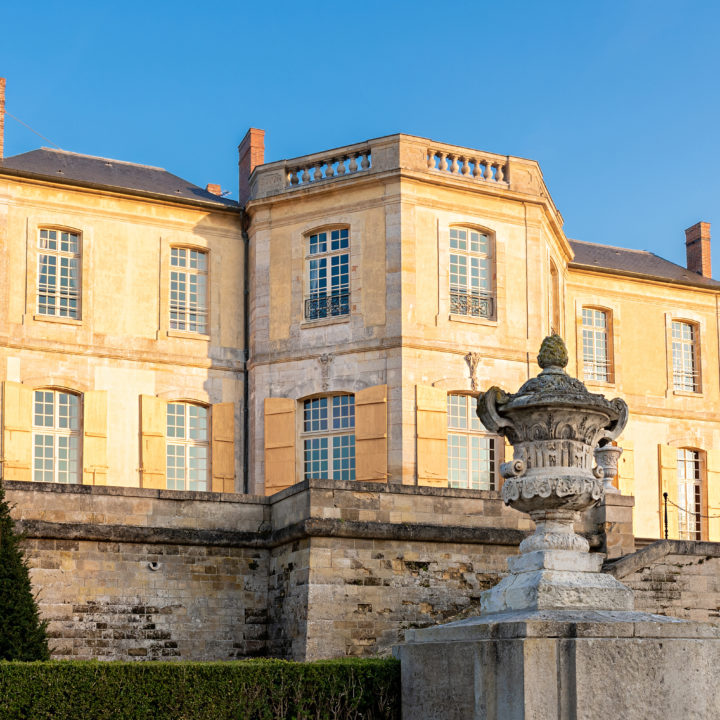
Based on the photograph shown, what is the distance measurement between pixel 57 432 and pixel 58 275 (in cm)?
273

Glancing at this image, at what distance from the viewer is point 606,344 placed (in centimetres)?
2630

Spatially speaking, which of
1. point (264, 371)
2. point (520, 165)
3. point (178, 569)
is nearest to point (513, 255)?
point (520, 165)

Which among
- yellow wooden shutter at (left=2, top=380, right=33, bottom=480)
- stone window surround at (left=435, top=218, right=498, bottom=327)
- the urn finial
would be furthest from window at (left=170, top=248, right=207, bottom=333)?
the urn finial

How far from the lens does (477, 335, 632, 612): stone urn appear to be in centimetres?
1020

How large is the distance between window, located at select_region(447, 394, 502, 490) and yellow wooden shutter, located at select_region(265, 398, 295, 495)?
2659 mm

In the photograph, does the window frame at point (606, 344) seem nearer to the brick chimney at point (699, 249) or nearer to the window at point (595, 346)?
the window at point (595, 346)

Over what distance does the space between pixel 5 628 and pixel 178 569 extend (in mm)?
3190

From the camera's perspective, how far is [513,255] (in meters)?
22.5

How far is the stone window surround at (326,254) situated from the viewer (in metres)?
21.9

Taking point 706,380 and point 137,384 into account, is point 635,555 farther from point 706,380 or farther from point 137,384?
point 706,380

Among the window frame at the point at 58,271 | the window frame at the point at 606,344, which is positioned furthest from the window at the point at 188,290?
the window frame at the point at 606,344

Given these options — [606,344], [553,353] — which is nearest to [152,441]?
[606,344]

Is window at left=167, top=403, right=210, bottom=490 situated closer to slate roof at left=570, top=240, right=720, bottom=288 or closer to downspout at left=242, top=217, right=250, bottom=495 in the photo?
downspout at left=242, top=217, right=250, bottom=495

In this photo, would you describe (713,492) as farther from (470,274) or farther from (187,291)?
(187,291)
